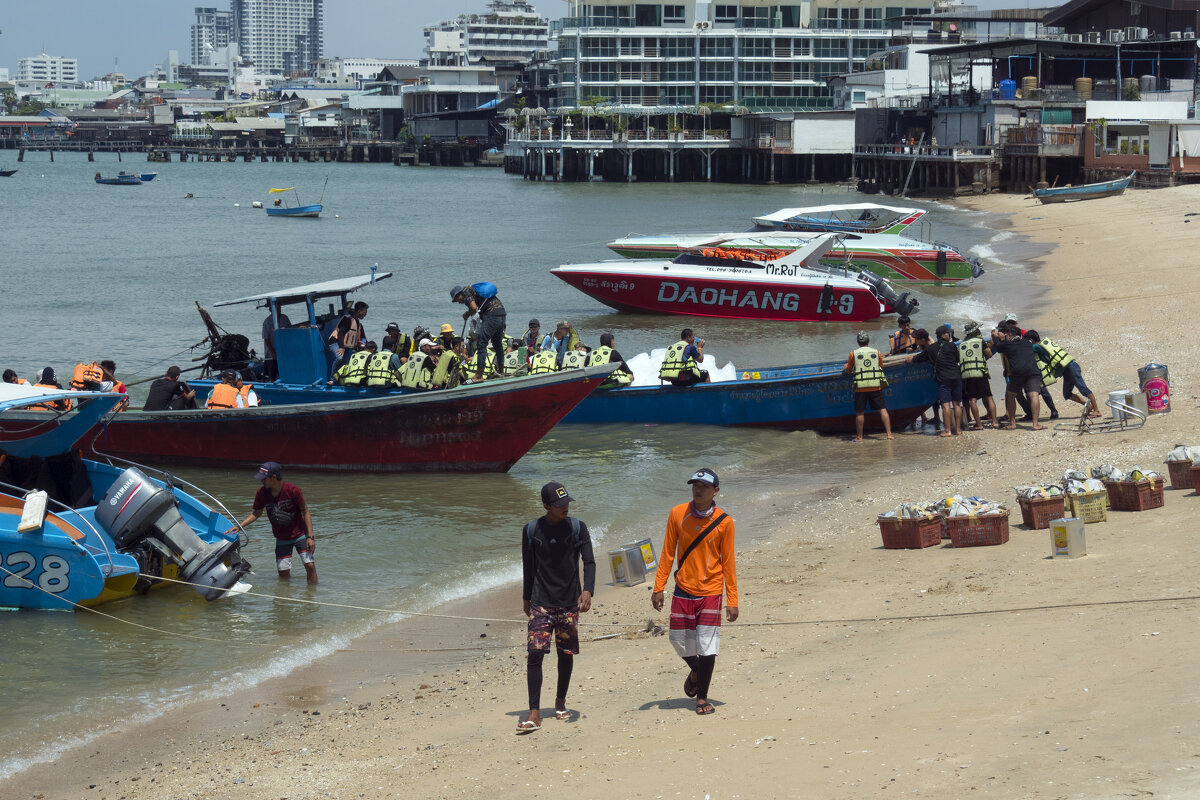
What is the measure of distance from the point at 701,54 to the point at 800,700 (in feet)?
330

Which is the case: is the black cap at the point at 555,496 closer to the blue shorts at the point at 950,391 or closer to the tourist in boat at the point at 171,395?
the blue shorts at the point at 950,391

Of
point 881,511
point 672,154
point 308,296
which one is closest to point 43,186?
point 672,154

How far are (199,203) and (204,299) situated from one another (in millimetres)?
51723

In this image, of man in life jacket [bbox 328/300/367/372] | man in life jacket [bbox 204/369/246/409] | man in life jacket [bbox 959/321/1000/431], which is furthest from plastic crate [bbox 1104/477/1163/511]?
man in life jacket [bbox 204/369/246/409]

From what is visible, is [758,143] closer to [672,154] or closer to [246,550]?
[672,154]

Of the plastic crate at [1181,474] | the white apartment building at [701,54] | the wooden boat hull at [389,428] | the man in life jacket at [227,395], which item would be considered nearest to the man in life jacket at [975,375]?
the wooden boat hull at [389,428]

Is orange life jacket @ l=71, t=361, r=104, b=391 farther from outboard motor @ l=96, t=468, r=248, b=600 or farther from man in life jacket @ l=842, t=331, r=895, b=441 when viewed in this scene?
man in life jacket @ l=842, t=331, r=895, b=441

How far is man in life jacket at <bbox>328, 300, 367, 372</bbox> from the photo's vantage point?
1811 cm

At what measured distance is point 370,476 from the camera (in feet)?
55.2

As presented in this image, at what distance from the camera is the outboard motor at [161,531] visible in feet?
38.2

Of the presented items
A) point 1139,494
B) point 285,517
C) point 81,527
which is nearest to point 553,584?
point 285,517

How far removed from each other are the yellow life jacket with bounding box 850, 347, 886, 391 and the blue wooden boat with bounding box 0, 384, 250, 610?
8.93 meters

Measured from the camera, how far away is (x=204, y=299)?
3953 cm

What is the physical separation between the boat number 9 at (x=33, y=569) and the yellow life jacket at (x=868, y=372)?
34.5 feet
